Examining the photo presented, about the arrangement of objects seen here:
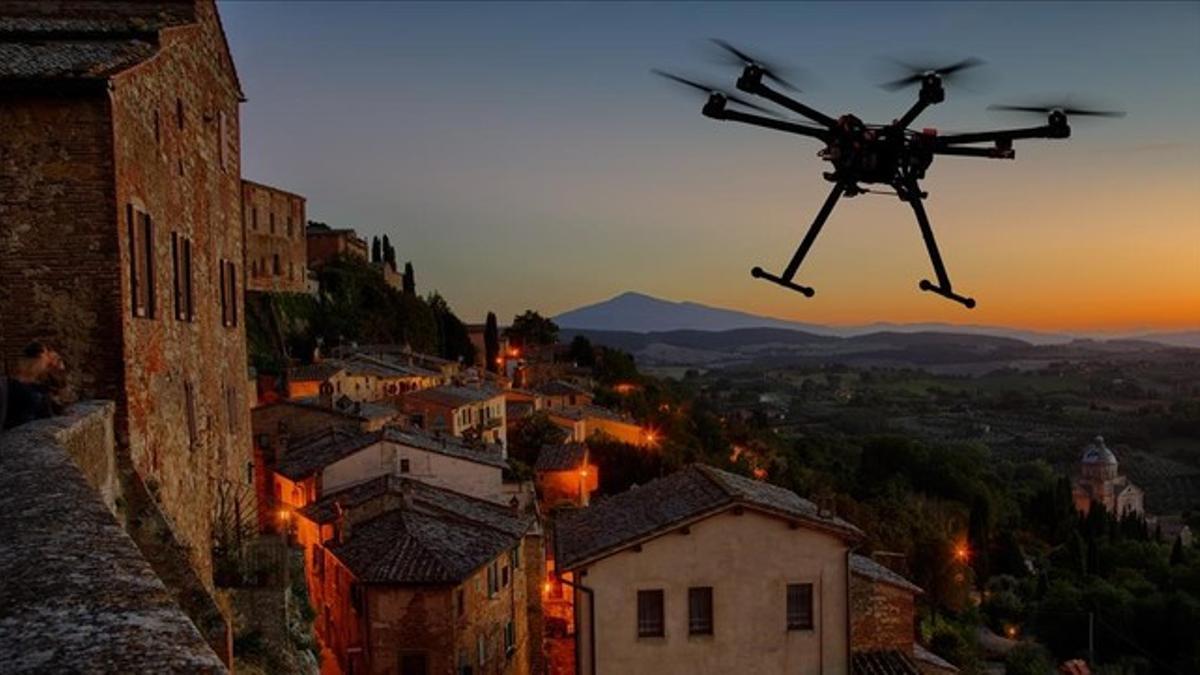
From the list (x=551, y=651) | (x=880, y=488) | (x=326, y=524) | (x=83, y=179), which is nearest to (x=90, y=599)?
(x=83, y=179)

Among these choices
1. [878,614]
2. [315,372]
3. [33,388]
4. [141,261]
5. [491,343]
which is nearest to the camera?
[33,388]

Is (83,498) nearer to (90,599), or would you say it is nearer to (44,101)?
(90,599)

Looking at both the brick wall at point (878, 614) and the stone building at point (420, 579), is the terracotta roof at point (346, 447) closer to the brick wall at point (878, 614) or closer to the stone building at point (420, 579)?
the stone building at point (420, 579)

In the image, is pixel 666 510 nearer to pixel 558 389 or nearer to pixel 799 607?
pixel 799 607

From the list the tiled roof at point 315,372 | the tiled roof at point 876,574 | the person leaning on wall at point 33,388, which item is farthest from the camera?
the tiled roof at point 315,372

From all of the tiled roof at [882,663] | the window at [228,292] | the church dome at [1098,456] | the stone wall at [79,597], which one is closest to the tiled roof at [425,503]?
the tiled roof at [882,663]

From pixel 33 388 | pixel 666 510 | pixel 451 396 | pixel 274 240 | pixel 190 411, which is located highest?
pixel 274 240

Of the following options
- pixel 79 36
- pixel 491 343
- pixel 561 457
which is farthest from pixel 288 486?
pixel 491 343
